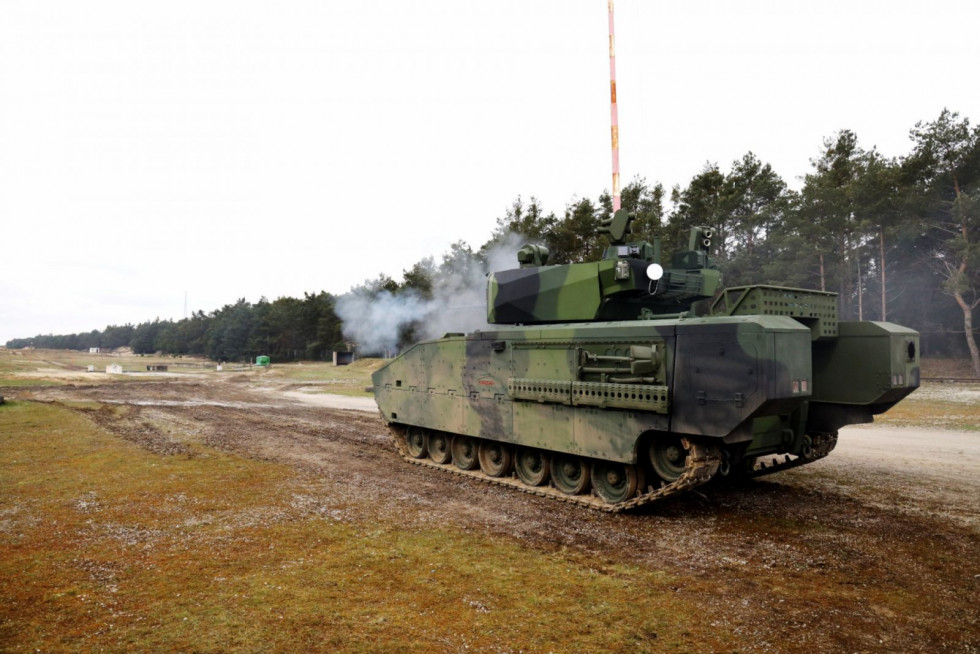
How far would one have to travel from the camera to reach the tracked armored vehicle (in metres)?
6.95

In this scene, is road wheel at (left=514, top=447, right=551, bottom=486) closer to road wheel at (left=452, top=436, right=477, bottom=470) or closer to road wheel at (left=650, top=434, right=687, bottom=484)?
road wheel at (left=452, top=436, right=477, bottom=470)

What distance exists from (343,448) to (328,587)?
27.8ft

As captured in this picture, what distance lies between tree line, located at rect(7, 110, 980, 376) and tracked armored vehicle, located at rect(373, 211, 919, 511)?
18.0 m

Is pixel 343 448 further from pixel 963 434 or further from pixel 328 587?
pixel 963 434

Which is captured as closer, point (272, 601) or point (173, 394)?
point (272, 601)

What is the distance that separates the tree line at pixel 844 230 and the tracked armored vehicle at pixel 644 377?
18029mm

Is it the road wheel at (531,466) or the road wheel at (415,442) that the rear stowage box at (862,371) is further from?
the road wheel at (415,442)

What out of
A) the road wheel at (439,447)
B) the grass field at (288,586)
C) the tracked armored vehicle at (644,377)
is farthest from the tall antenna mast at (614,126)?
the grass field at (288,586)

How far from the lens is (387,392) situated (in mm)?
12930

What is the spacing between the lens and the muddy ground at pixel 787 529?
4.89m

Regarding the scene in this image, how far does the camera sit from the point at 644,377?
7.58 m

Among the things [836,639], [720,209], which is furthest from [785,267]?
[836,639]

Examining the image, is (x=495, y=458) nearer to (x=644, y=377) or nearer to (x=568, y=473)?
(x=568, y=473)

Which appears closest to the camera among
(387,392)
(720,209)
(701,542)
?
(701,542)
